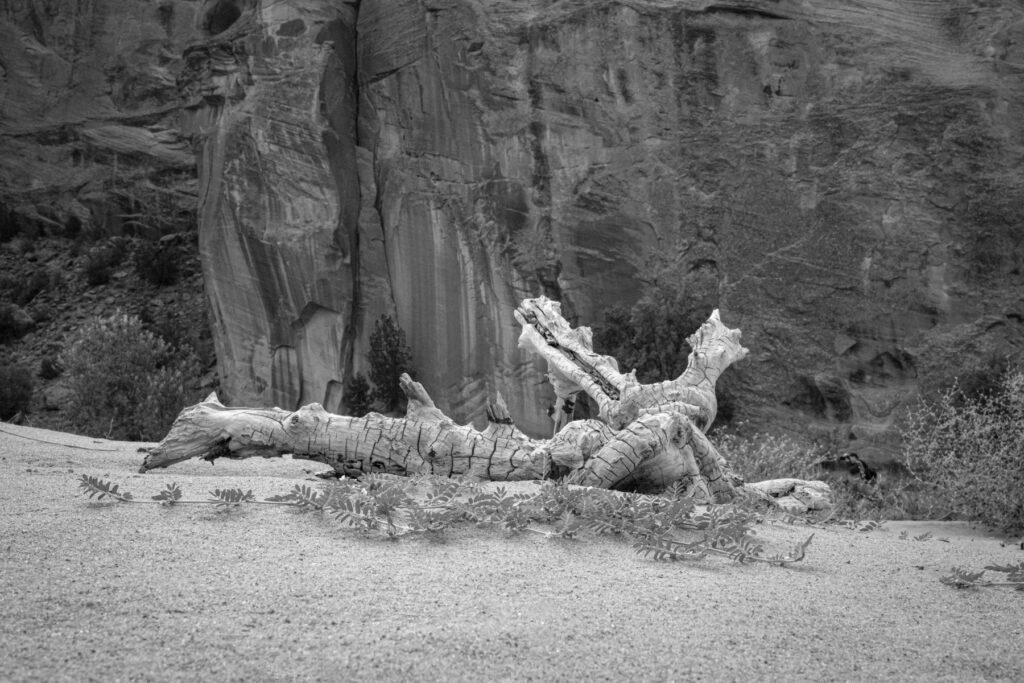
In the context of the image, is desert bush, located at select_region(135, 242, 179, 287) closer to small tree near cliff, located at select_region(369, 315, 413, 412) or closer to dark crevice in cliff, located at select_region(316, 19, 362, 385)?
dark crevice in cliff, located at select_region(316, 19, 362, 385)

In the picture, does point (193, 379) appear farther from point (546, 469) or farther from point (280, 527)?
point (280, 527)

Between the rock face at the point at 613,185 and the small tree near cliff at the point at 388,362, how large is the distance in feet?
1.68

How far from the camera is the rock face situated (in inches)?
720

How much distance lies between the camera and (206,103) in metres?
24.1

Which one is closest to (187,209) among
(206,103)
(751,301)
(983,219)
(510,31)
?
(206,103)

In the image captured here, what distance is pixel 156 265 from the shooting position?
28922 mm

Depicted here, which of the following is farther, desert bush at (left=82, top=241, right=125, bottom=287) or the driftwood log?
desert bush at (left=82, top=241, right=125, bottom=287)

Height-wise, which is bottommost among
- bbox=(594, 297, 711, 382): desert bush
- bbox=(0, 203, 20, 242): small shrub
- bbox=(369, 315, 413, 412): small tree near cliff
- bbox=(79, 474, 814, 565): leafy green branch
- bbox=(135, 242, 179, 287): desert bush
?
bbox=(369, 315, 413, 412): small tree near cliff

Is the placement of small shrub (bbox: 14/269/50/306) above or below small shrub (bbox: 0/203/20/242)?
below

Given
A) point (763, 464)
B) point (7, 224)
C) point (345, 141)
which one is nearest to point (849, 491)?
point (763, 464)

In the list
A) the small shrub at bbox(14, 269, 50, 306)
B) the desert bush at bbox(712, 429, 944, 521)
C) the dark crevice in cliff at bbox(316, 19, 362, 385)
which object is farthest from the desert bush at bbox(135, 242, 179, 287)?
the desert bush at bbox(712, 429, 944, 521)

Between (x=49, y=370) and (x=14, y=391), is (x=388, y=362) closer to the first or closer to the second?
(x=14, y=391)

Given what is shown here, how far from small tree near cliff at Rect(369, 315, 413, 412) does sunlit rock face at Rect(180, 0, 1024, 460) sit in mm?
490

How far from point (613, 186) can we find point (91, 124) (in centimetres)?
1904
